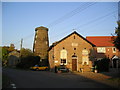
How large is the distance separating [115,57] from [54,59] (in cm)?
1555

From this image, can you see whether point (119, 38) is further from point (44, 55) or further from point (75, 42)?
point (44, 55)

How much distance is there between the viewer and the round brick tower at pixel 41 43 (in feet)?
175

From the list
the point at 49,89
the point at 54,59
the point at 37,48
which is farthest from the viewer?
the point at 37,48

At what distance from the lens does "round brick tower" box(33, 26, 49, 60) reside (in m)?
53.2

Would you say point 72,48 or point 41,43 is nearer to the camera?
point 72,48

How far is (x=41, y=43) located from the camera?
53.6 metres

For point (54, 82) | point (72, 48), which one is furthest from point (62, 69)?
point (54, 82)

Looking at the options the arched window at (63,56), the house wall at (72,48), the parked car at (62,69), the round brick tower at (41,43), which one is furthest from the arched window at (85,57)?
the round brick tower at (41,43)

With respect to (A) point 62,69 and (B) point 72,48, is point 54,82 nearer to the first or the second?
(A) point 62,69

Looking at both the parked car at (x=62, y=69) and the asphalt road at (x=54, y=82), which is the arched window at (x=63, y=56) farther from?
the asphalt road at (x=54, y=82)

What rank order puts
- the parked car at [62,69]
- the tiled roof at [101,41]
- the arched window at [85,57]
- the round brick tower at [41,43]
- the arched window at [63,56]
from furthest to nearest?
1. the round brick tower at [41,43]
2. the tiled roof at [101,41]
3. the arched window at [85,57]
4. the arched window at [63,56]
5. the parked car at [62,69]

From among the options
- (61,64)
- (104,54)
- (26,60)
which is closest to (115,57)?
(104,54)

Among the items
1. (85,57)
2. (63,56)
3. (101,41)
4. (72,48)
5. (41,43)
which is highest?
(41,43)

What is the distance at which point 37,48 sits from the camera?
175 feet
